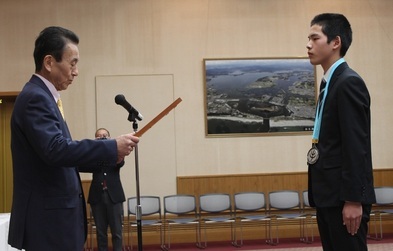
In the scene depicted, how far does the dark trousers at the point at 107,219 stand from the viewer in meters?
7.44

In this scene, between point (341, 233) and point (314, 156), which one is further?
point (314, 156)

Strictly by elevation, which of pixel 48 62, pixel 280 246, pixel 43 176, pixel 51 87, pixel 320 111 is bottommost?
pixel 280 246

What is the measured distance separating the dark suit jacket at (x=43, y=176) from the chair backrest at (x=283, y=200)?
7.07 meters

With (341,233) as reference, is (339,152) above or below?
above

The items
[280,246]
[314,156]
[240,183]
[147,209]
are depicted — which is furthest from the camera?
[240,183]

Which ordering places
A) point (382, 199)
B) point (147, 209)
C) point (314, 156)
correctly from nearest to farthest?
point (314, 156)
point (147, 209)
point (382, 199)

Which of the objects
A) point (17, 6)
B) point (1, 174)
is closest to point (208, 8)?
point (17, 6)

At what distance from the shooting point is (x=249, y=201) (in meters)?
9.21

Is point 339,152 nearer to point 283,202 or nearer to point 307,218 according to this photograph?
point 283,202

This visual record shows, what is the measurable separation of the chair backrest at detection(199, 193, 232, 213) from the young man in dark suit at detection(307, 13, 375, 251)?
618 cm

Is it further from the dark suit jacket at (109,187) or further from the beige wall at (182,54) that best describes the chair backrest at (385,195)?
the dark suit jacket at (109,187)

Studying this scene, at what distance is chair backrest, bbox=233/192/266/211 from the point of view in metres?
9.17

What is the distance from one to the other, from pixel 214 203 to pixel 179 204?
626 millimetres

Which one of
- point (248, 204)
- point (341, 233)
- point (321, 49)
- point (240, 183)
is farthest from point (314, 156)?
point (240, 183)
